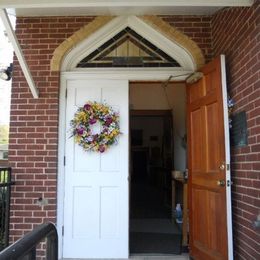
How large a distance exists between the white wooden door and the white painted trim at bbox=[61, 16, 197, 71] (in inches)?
19.0

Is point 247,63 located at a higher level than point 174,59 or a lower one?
lower

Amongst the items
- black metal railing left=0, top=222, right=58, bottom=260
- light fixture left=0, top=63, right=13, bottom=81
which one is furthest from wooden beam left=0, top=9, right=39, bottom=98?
black metal railing left=0, top=222, right=58, bottom=260

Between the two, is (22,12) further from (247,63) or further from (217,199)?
(217,199)

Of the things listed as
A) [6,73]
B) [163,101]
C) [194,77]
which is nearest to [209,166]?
[194,77]

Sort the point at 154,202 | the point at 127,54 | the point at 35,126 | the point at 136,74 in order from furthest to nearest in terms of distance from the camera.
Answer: the point at 154,202 < the point at 127,54 < the point at 136,74 < the point at 35,126

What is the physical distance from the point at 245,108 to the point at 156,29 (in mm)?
1540

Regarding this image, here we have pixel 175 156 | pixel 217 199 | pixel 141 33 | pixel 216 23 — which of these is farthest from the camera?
pixel 175 156

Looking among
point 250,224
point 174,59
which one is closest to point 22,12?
point 174,59

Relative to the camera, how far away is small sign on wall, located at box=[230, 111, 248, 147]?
306 centimetres

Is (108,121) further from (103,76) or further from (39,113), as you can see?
(39,113)

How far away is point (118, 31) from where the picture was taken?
4152 mm

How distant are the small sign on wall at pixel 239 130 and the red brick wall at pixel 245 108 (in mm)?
57

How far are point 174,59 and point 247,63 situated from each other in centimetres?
129

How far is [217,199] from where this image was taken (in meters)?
3.26
